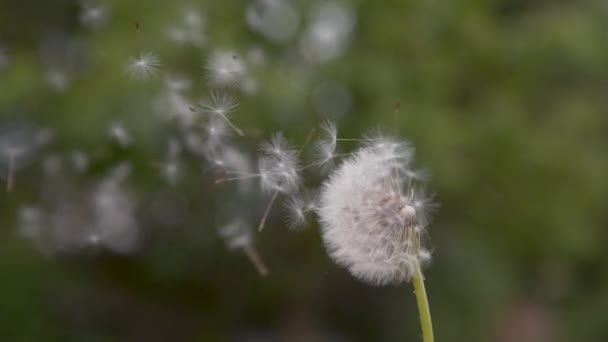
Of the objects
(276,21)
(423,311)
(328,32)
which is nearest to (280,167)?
(423,311)

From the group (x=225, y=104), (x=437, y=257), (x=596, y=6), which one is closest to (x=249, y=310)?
(x=437, y=257)

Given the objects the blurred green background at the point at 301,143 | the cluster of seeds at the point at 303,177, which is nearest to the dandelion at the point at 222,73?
the cluster of seeds at the point at 303,177

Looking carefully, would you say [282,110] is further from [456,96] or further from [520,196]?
[520,196]

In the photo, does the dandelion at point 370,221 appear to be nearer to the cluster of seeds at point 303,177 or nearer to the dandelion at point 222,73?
the cluster of seeds at point 303,177

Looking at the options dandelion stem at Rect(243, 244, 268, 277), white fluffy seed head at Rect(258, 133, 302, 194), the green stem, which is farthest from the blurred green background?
the green stem

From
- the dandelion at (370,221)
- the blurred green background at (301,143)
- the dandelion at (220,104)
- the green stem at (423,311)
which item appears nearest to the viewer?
the green stem at (423,311)

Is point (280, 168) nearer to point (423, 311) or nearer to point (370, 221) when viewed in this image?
point (370, 221)

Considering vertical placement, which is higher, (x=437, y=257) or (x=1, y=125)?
(x=437, y=257)
